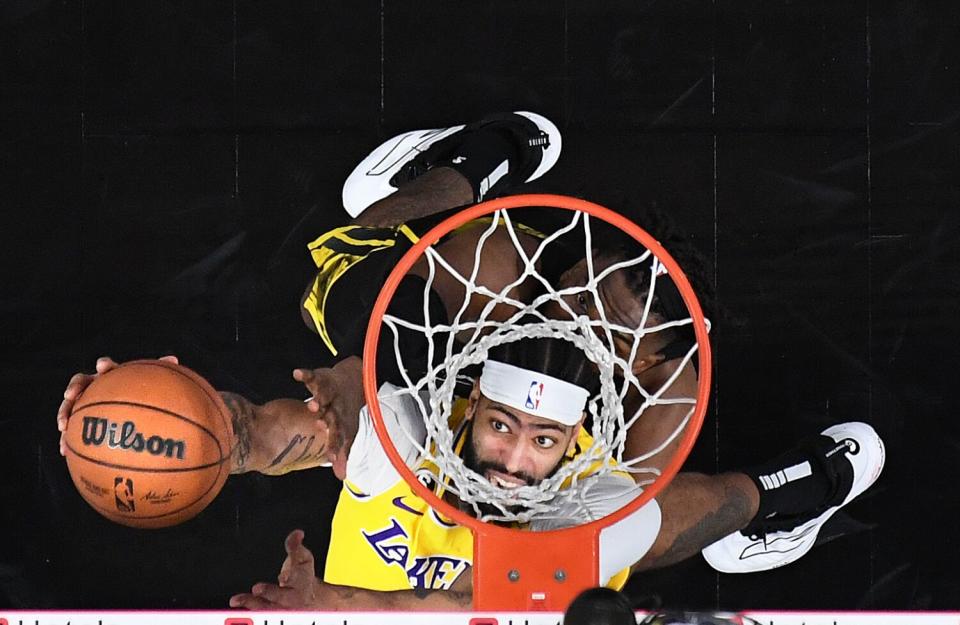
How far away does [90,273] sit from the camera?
2.66 meters

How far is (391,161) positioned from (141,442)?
1.02 metres

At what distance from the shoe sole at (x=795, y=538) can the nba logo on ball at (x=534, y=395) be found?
74 cm

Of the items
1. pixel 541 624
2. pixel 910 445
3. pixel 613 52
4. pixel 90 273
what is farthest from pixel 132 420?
pixel 910 445

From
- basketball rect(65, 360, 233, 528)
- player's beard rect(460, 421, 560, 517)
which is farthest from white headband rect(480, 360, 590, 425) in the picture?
basketball rect(65, 360, 233, 528)

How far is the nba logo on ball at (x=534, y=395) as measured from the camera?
213 centimetres

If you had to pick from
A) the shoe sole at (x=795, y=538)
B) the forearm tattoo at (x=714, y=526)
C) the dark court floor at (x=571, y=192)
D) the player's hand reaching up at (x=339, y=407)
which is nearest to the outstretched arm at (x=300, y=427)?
the player's hand reaching up at (x=339, y=407)

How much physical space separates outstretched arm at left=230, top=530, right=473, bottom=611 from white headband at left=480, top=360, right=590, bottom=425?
0.38 metres

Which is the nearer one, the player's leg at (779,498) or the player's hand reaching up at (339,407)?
the player's hand reaching up at (339,407)

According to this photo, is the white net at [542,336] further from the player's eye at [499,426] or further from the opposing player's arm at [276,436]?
the opposing player's arm at [276,436]

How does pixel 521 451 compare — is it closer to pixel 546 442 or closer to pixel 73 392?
pixel 546 442

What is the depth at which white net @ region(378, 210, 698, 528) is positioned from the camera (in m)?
1.97

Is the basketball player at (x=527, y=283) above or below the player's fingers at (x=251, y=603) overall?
above

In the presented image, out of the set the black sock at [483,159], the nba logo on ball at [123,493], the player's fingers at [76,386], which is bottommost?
the nba logo on ball at [123,493]

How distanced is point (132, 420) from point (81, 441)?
10 centimetres
